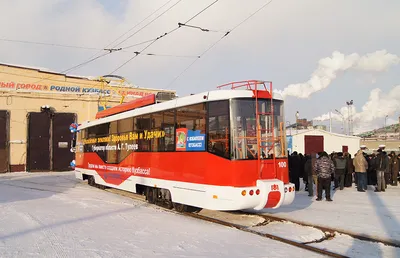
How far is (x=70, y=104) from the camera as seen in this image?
33094mm

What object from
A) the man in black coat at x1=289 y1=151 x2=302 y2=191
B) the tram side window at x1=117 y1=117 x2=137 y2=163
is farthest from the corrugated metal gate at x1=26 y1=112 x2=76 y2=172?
the man in black coat at x1=289 y1=151 x2=302 y2=191

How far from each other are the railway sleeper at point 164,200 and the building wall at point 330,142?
30.7 m

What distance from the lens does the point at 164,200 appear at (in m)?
11.3

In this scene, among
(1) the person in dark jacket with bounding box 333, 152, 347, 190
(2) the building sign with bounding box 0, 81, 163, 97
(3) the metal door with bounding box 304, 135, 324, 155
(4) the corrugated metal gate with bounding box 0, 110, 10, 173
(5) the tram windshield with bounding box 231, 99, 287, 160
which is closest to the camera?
(5) the tram windshield with bounding box 231, 99, 287, 160

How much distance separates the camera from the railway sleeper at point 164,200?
10680mm

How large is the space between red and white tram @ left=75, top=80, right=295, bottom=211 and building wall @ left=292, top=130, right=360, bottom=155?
1238 inches

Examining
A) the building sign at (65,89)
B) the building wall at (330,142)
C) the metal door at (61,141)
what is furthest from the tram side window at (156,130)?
the building wall at (330,142)

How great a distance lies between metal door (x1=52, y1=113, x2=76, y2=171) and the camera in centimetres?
3238

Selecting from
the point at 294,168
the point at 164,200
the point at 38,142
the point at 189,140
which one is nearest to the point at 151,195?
the point at 164,200

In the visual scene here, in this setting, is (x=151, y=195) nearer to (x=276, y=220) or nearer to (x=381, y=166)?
(x=276, y=220)

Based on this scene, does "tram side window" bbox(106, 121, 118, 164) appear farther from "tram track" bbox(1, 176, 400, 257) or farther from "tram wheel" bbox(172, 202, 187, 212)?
"tram wheel" bbox(172, 202, 187, 212)

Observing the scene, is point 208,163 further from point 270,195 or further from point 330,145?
point 330,145

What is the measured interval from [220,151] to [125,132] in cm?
559

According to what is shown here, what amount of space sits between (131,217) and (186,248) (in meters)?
3.22
